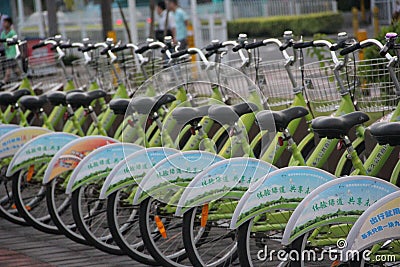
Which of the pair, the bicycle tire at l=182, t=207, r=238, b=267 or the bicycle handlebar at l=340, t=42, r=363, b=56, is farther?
the bicycle handlebar at l=340, t=42, r=363, b=56

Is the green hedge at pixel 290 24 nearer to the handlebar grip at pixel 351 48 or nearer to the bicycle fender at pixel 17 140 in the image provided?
the bicycle fender at pixel 17 140

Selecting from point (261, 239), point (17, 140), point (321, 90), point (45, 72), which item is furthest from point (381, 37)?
point (261, 239)

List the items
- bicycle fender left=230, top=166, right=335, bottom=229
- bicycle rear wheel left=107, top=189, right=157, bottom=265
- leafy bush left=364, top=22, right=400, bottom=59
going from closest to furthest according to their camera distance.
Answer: bicycle fender left=230, top=166, right=335, bottom=229 → bicycle rear wheel left=107, top=189, right=157, bottom=265 → leafy bush left=364, top=22, right=400, bottom=59

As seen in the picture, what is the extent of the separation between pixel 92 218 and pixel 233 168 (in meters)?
1.52

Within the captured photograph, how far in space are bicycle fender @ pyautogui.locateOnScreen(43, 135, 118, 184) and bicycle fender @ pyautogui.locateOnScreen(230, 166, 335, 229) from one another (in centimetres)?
186

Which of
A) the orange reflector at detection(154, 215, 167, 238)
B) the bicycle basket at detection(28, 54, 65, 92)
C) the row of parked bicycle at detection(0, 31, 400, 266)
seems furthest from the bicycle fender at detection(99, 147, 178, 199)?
the bicycle basket at detection(28, 54, 65, 92)

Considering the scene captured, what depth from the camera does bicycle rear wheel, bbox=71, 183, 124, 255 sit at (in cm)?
608

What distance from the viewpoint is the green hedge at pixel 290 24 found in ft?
93.8

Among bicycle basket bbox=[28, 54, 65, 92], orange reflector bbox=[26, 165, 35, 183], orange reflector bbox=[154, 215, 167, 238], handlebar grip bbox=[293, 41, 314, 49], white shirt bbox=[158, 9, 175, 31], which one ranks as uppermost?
handlebar grip bbox=[293, 41, 314, 49]

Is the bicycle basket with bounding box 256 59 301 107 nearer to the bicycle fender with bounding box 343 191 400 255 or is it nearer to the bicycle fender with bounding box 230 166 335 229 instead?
the bicycle fender with bounding box 230 166 335 229

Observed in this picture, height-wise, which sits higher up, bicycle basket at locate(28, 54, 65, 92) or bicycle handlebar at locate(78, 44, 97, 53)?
bicycle handlebar at locate(78, 44, 97, 53)

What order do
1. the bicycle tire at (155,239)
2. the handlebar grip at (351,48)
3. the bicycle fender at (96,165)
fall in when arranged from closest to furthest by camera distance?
the handlebar grip at (351,48) → the bicycle tire at (155,239) → the bicycle fender at (96,165)

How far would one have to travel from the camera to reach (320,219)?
14.4 ft

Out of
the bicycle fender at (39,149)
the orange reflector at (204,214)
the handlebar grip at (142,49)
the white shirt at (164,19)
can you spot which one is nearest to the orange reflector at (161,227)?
the orange reflector at (204,214)
